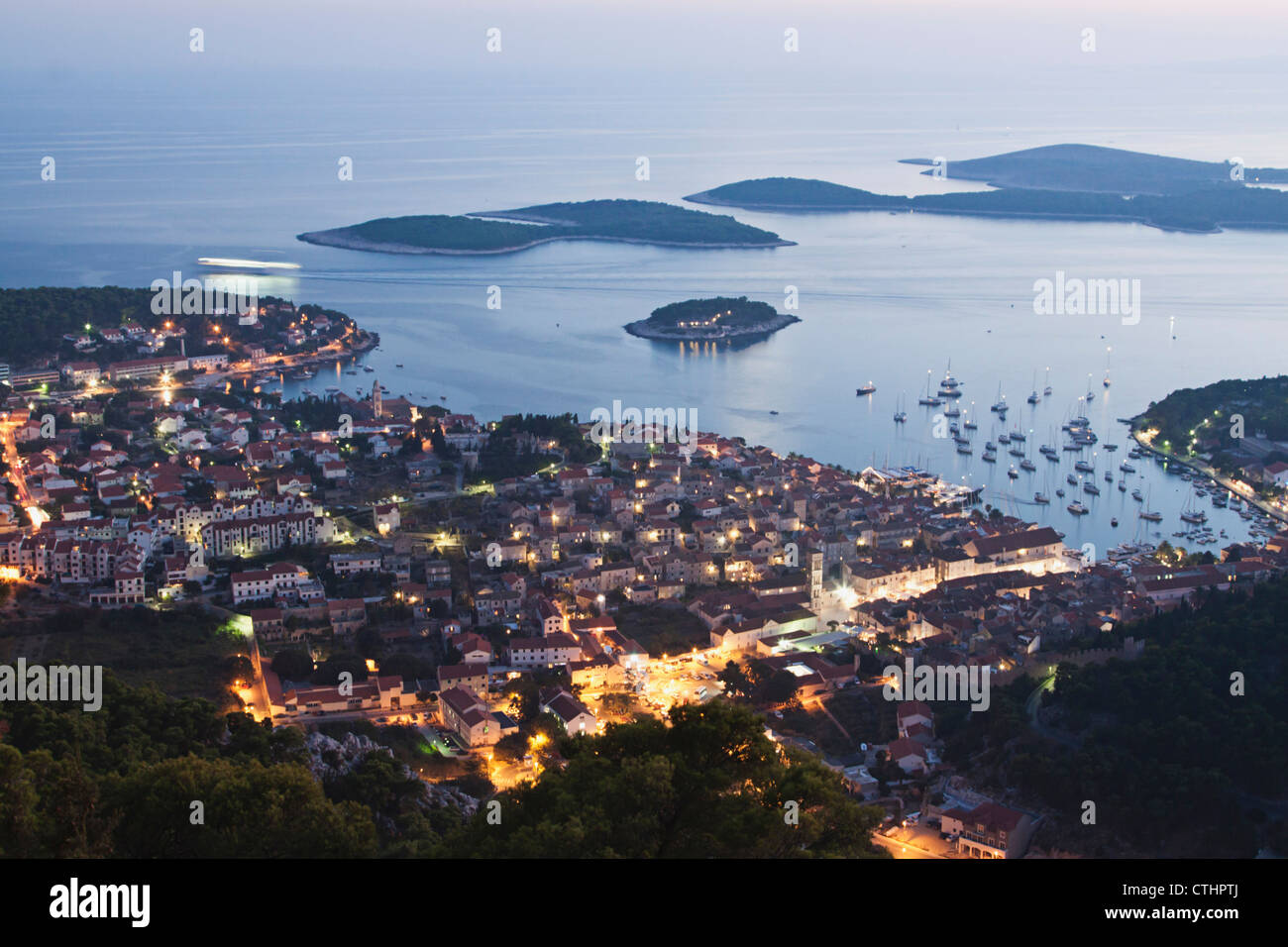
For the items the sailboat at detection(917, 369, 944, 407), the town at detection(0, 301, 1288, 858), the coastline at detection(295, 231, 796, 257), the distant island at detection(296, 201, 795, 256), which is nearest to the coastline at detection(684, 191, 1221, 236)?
the distant island at detection(296, 201, 795, 256)

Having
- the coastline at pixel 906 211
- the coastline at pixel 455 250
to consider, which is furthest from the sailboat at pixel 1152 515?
the coastline at pixel 906 211

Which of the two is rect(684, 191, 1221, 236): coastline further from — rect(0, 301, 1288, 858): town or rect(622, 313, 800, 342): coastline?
rect(0, 301, 1288, 858): town

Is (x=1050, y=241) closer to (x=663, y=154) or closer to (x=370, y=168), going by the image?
(x=663, y=154)

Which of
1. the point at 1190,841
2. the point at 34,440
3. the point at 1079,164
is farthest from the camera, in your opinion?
the point at 1079,164

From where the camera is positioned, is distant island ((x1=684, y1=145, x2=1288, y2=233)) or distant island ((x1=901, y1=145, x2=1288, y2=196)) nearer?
distant island ((x1=684, y1=145, x2=1288, y2=233))

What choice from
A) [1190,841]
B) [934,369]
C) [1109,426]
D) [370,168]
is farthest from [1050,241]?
[1190,841]

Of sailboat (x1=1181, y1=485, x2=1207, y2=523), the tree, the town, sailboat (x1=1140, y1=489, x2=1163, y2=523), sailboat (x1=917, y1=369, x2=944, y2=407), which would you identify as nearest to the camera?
the tree

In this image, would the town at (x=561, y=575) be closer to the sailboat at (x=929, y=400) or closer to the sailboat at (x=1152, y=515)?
the sailboat at (x=1152, y=515)

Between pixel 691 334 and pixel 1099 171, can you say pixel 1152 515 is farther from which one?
pixel 1099 171
